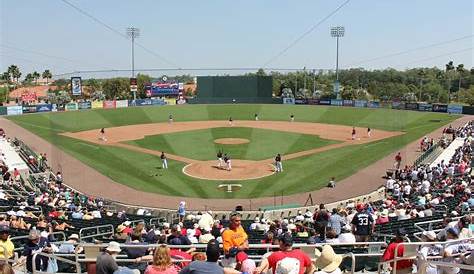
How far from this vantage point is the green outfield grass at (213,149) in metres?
29.4

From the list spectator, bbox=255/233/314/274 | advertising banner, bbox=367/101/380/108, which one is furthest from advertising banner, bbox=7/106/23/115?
spectator, bbox=255/233/314/274

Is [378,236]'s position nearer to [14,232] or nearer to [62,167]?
[14,232]

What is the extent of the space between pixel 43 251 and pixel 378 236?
28.8 feet

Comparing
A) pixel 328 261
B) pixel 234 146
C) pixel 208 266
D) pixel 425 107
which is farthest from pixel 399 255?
pixel 425 107

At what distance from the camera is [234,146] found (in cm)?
4281

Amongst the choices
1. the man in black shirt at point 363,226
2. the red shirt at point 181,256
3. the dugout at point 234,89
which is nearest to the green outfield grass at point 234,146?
the man in black shirt at point 363,226

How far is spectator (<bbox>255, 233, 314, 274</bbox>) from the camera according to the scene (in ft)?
20.9

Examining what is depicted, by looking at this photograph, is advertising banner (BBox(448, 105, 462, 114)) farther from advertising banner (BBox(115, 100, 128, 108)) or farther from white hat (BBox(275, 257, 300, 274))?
white hat (BBox(275, 257, 300, 274))

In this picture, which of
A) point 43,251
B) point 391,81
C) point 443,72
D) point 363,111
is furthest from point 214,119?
point 443,72

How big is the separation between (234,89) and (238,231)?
3091 inches

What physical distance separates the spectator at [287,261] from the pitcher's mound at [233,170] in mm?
24019

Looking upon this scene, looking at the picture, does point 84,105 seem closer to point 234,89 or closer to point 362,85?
point 234,89

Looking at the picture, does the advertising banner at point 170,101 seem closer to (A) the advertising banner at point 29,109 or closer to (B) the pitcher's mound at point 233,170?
(A) the advertising banner at point 29,109

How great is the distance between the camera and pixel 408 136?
49875 mm
